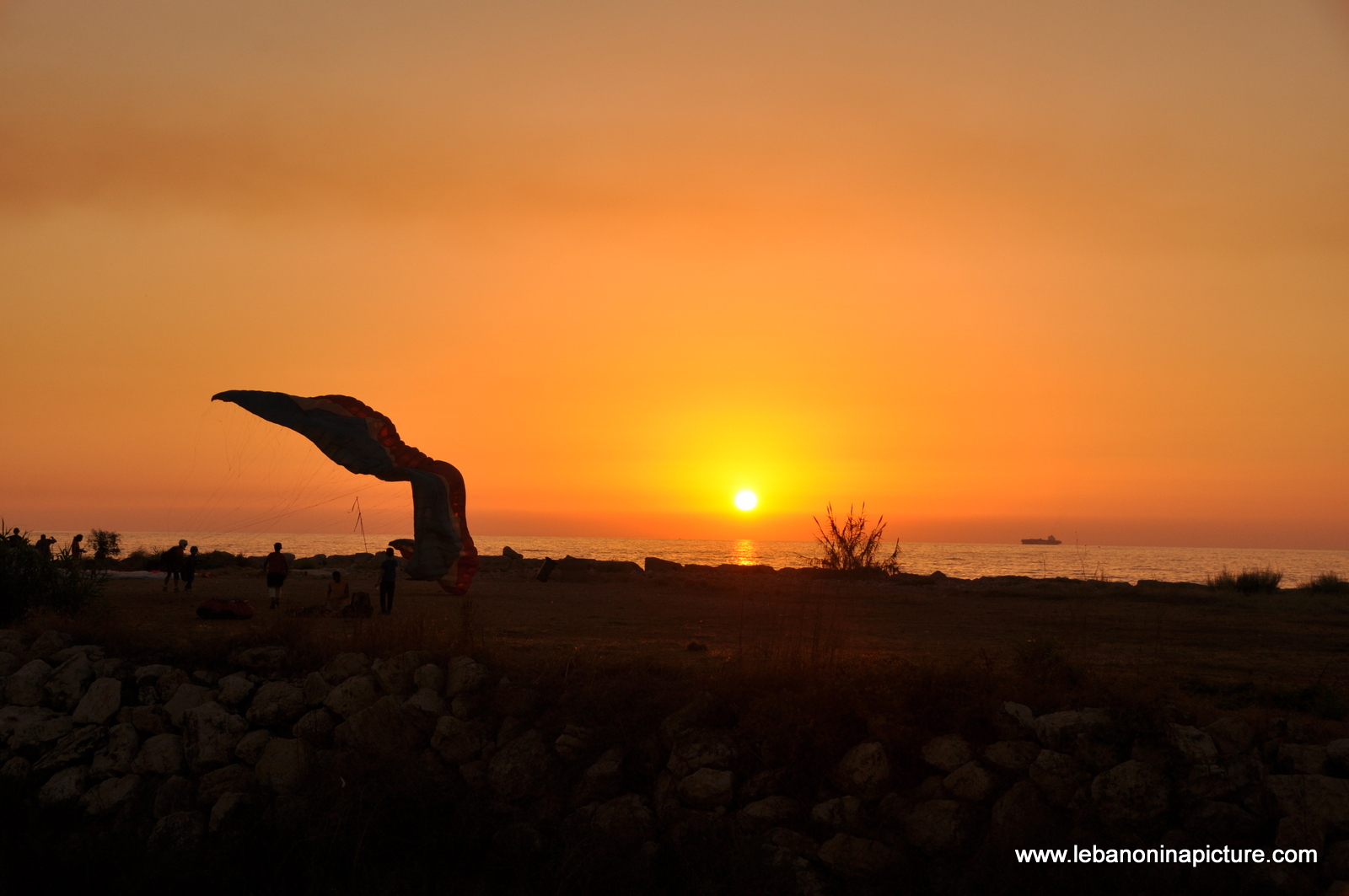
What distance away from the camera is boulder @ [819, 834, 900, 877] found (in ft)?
31.8

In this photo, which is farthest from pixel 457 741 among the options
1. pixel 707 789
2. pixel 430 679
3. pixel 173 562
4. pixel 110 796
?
pixel 173 562

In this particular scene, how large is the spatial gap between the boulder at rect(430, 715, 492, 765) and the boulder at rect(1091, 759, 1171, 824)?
734 centimetres

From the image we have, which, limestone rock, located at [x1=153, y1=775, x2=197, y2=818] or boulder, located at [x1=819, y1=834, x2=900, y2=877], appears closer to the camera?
boulder, located at [x1=819, y1=834, x2=900, y2=877]

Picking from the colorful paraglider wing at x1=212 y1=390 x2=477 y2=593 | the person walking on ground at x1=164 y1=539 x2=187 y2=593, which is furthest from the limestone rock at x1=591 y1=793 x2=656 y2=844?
the person walking on ground at x1=164 y1=539 x2=187 y2=593

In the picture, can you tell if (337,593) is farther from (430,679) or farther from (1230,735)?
(1230,735)

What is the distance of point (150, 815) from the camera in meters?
12.1

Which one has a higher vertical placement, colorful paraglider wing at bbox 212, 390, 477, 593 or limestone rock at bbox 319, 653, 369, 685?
colorful paraglider wing at bbox 212, 390, 477, 593

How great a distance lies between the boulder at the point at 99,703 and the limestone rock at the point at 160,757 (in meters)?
0.90

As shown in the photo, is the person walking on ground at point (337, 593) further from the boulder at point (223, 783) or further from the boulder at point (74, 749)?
the boulder at point (223, 783)

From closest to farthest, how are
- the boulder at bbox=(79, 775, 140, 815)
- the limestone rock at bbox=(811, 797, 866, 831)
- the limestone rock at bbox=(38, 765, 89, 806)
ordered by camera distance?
the limestone rock at bbox=(811, 797, 866, 831), the boulder at bbox=(79, 775, 140, 815), the limestone rock at bbox=(38, 765, 89, 806)

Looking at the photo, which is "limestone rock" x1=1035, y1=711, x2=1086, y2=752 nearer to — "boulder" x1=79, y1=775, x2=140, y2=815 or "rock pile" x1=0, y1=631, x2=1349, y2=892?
"rock pile" x1=0, y1=631, x2=1349, y2=892

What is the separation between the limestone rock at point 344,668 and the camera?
13.1 m

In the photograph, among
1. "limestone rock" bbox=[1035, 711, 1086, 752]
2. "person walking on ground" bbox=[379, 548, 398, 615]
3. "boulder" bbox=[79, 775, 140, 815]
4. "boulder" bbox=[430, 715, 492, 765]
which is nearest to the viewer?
"limestone rock" bbox=[1035, 711, 1086, 752]

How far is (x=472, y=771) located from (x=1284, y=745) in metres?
9.24
